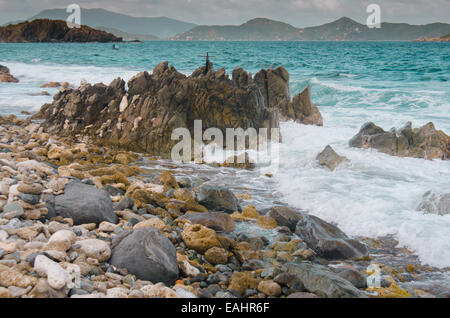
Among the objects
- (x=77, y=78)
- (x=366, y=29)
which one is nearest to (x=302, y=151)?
(x=77, y=78)

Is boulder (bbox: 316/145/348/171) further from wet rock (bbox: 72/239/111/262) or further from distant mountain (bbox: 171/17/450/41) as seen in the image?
distant mountain (bbox: 171/17/450/41)

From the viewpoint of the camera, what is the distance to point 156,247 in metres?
4.48

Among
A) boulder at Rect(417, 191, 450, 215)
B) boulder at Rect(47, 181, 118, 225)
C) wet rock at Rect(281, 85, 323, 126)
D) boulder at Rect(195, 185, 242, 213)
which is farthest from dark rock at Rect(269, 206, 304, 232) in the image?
wet rock at Rect(281, 85, 323, 126)

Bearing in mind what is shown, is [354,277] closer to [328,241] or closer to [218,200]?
[328,241]

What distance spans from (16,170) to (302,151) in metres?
8.40

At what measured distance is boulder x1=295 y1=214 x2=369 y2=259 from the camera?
225 inches

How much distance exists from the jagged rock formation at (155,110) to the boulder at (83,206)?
6.25 meters

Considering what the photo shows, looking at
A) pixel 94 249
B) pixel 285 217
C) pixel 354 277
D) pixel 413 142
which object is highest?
pixel 413 142

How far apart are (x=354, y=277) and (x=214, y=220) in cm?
244

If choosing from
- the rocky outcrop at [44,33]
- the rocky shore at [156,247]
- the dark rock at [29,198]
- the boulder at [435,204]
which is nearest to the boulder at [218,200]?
the rocky shore at [156,247]

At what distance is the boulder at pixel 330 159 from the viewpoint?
10.4 meters

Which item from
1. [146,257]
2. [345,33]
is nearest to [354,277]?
[146,257]

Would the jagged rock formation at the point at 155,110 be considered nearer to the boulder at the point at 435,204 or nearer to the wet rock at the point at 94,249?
the boulder at the point at 435,204

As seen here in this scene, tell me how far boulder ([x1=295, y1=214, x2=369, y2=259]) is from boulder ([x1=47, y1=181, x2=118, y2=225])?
3.02m
